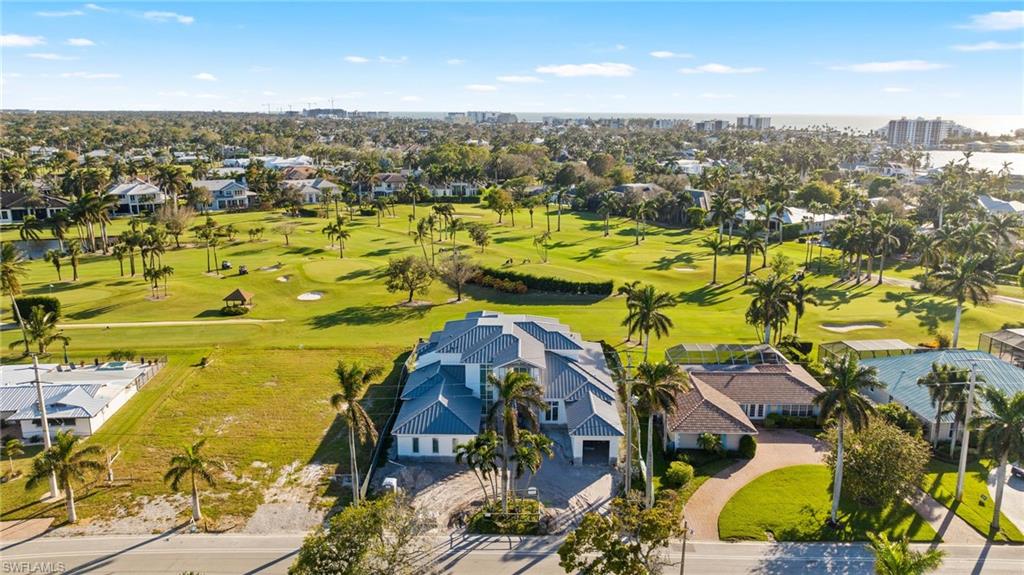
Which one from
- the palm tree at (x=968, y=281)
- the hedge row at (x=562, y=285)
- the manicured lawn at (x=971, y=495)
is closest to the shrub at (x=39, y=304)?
the hedge row at (x=562, y=285)

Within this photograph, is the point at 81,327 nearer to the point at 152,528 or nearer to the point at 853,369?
the point at 152,528

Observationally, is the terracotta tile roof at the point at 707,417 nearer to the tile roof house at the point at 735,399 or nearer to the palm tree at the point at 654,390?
the tile roof house at the point at 735,399

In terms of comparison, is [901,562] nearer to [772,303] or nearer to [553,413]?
[553,413]

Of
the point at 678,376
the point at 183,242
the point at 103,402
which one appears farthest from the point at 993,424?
the point at 183,242

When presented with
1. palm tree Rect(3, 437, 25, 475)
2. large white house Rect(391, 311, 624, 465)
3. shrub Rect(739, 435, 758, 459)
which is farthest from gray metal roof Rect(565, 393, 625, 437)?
palm tree Rect(3, 437, 25, 475)

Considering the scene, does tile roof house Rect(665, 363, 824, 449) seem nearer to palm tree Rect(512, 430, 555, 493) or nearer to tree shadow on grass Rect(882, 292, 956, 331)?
palm tree Rect(512, 430, 555, 493)

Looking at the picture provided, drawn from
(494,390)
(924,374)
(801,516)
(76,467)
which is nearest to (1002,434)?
(801,516)
